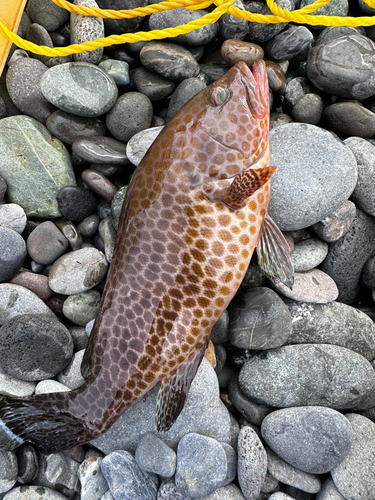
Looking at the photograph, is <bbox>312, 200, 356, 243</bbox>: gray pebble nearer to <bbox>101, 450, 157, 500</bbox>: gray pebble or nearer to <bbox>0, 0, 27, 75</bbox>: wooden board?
<bbox>101, 450, 157, 500</bbox>: gray pebble

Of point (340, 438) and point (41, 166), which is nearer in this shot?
point (340, 438)

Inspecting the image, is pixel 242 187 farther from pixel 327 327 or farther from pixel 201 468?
pixel 201 468

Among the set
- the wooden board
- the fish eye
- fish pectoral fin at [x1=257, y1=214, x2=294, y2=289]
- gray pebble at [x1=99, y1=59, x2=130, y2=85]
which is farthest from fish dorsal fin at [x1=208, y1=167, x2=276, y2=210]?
the wooden board

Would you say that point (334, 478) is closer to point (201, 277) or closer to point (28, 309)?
point (201, 277)


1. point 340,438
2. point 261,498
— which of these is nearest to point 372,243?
point 340,438

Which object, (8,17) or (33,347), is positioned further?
(8,17)

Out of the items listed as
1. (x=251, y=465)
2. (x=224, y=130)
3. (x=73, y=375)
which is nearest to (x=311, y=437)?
(x=251, y=465)
